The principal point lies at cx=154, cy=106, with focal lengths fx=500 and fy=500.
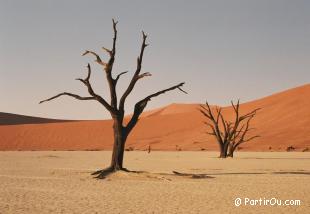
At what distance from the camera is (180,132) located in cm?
6794

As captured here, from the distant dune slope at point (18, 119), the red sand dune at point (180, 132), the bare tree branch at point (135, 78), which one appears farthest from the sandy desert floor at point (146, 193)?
the distant dune slope at point (18, 119)

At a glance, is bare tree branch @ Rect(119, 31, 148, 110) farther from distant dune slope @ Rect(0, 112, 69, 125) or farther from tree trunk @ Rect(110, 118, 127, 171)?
distant dune slope @ Rect(0, 112, 69, 125)

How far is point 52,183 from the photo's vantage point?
13367 mm

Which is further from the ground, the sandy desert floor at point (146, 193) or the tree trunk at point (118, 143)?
the tree trunk at point (118, 143)

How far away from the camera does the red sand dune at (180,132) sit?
50844 millimetres

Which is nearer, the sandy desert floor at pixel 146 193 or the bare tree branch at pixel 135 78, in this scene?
the sandy desert floor at pixel 146 193

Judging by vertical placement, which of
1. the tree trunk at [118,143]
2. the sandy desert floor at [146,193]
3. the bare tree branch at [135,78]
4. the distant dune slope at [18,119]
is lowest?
the sandy desert floor at [146,193]

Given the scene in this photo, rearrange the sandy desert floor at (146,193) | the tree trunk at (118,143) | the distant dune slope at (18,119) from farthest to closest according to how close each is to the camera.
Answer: the distant dune slope at (18,119)
the tree trunk at (118,143)
the sandy desert floor at (146,193)

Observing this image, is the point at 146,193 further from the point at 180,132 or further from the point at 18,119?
the point at 18,119

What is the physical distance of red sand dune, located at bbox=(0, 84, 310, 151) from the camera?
167 ft

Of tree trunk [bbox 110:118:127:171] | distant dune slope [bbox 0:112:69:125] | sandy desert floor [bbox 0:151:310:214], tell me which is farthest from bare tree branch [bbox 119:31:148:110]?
distant dune slope [bbox 0:112:69:125]

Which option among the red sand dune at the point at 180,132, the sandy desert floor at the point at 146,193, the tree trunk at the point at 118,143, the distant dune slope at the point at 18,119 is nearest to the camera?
the sandy desert floor at the point at 146,193

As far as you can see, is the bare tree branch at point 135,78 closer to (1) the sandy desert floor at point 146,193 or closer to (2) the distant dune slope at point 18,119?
(1) the sandy desert floor at point 146,193

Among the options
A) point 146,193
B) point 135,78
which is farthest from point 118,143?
point 146,193
